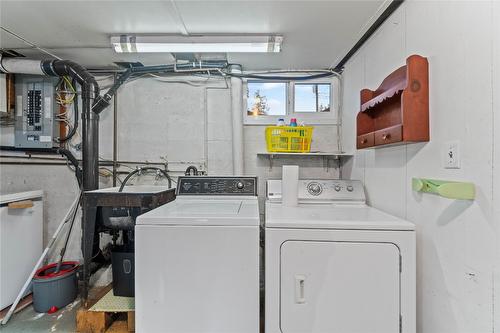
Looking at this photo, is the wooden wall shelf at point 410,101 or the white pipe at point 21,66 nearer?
the wooden wall shelf at point 410,101

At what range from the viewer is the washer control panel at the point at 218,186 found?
218cm

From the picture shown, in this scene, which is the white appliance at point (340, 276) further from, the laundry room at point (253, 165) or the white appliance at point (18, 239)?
the white appliance at point (18, 239)

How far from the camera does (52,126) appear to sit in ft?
8.45

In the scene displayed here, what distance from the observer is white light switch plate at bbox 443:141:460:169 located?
1.15m

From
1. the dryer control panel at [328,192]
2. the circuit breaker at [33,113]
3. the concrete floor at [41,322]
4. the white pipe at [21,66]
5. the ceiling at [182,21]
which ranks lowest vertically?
the concrete floor at [41,322]

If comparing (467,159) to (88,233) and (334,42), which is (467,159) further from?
(88,233)

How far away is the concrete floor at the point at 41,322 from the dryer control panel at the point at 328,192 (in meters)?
1.87

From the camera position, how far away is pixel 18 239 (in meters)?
2.23

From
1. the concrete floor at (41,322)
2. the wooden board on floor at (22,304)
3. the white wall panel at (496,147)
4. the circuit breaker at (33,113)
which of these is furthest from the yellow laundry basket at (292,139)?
the wooden board on floor at (22,304)

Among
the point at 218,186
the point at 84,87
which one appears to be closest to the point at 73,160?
the point at 84,87

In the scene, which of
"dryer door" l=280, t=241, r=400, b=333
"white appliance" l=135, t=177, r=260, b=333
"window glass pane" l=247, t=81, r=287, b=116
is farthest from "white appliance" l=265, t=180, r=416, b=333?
"window glass pane" l=247, t=81, r=287, b=116

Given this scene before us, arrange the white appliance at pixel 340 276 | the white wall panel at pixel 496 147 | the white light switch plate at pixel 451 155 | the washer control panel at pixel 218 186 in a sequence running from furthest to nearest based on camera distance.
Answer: the washer control panel at pixel 218 186 < the white appliance at pixel 340 276 < the white light switch plate at pixel 451 155 < the white wall panel at pixel 496 147

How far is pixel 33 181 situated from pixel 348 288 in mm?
3201

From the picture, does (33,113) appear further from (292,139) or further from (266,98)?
(292,139)
